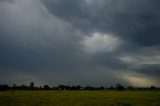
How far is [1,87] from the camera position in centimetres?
19975

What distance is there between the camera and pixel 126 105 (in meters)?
41.5

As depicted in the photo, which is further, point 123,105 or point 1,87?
point 1,87

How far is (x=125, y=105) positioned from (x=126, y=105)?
0.68 ft

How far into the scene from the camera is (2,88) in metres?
199

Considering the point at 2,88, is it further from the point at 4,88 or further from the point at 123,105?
the point at 123,105

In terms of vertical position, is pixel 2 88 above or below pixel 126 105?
above

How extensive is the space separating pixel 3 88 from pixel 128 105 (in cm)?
17333

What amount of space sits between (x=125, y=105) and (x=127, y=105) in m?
0.38

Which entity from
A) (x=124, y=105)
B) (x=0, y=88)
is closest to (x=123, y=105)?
(x=124, y=105)

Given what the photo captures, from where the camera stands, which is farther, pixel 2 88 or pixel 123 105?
pixel 2 88

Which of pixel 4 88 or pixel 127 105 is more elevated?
pixel 4 88

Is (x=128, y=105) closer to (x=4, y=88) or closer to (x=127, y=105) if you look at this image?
(x=127, y=105)

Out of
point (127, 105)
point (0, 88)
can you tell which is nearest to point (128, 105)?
point (127, 105)

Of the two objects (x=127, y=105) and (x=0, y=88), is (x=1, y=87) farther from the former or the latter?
(x=127, y=105)
